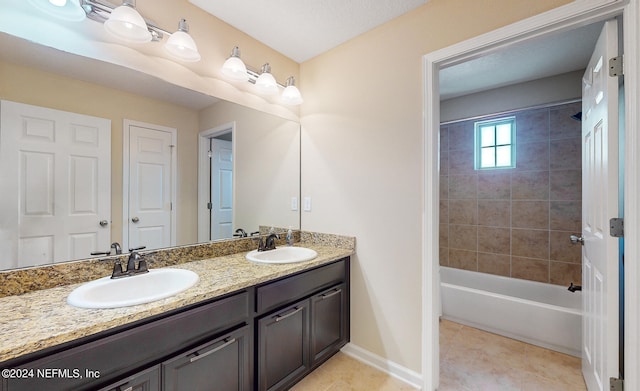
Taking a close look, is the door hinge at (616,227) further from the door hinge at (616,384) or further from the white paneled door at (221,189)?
the white paneled door at (221,189)

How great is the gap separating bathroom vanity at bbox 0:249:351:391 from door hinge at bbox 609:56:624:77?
5.60 ft

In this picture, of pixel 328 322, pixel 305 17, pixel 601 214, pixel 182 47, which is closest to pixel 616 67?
pixel 601 214

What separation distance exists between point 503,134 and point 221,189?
3.18 m

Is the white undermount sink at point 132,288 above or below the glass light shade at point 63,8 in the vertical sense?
below

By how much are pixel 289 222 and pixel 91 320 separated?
156 centimetres

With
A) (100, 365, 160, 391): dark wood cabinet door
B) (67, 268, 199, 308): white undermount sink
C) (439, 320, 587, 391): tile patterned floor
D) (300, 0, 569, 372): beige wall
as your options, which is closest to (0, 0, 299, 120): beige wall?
(300, 0, 569, 372): beige wall

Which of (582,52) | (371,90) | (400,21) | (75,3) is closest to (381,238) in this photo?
(371,90)

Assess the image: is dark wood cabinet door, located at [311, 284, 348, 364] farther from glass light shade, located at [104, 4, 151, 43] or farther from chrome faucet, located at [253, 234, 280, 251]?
glass light shade, located at [104, 4, 151, 43]

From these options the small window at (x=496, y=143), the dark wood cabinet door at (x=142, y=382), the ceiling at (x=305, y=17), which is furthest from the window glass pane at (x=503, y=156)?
the dark wood cabinet door at (x=142, y=382)

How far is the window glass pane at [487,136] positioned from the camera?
318 centimetres

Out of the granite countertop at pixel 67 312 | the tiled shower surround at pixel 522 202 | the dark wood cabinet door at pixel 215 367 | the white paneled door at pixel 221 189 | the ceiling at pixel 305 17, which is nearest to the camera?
the granite countertop at pixel 67 312

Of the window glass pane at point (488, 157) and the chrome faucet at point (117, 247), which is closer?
the chrome faucet at point (117, 247)

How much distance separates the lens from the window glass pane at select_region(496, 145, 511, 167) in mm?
3057

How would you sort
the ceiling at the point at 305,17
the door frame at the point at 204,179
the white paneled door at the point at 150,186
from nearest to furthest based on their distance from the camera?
1. the white paneled door at the point at 150,186
2. the ceiling at the point at 305,17
3. the door frame at the point at 204,179
